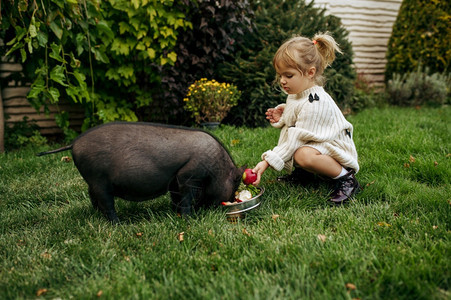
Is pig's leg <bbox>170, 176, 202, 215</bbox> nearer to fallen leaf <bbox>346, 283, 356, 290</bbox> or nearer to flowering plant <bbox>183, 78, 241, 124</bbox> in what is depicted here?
fallen leaf <bbox>346, 283, 356, 290</bbox>

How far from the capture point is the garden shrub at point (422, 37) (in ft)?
27.5

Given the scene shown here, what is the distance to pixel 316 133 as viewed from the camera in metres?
2.88

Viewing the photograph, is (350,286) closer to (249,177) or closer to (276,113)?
(249,177)

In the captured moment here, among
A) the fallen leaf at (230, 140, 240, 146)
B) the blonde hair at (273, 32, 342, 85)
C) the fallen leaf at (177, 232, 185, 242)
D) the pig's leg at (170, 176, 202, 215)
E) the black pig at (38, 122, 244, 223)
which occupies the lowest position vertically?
the fallen leaf at (230, 140, 240, 146)

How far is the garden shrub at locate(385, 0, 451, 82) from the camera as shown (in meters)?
8.39

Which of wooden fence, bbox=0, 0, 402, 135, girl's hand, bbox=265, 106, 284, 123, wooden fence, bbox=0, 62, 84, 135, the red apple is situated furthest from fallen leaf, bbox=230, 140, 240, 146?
wooden fence, bbox=0, 0, 402, 135

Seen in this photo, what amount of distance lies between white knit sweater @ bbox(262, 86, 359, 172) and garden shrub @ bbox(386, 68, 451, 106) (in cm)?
634

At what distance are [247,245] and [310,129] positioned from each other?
3.70 feet

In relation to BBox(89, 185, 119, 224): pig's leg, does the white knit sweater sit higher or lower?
higher

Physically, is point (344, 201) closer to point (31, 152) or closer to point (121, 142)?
point (121, 142)

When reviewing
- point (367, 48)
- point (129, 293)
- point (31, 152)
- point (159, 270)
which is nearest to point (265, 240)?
point (159, 270)

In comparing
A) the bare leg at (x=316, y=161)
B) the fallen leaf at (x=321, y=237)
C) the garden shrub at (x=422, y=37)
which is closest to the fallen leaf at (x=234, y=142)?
the bare leg at (x=316, y=161)

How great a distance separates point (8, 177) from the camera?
3.77 meters

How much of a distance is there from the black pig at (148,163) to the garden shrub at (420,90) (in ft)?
23.9
